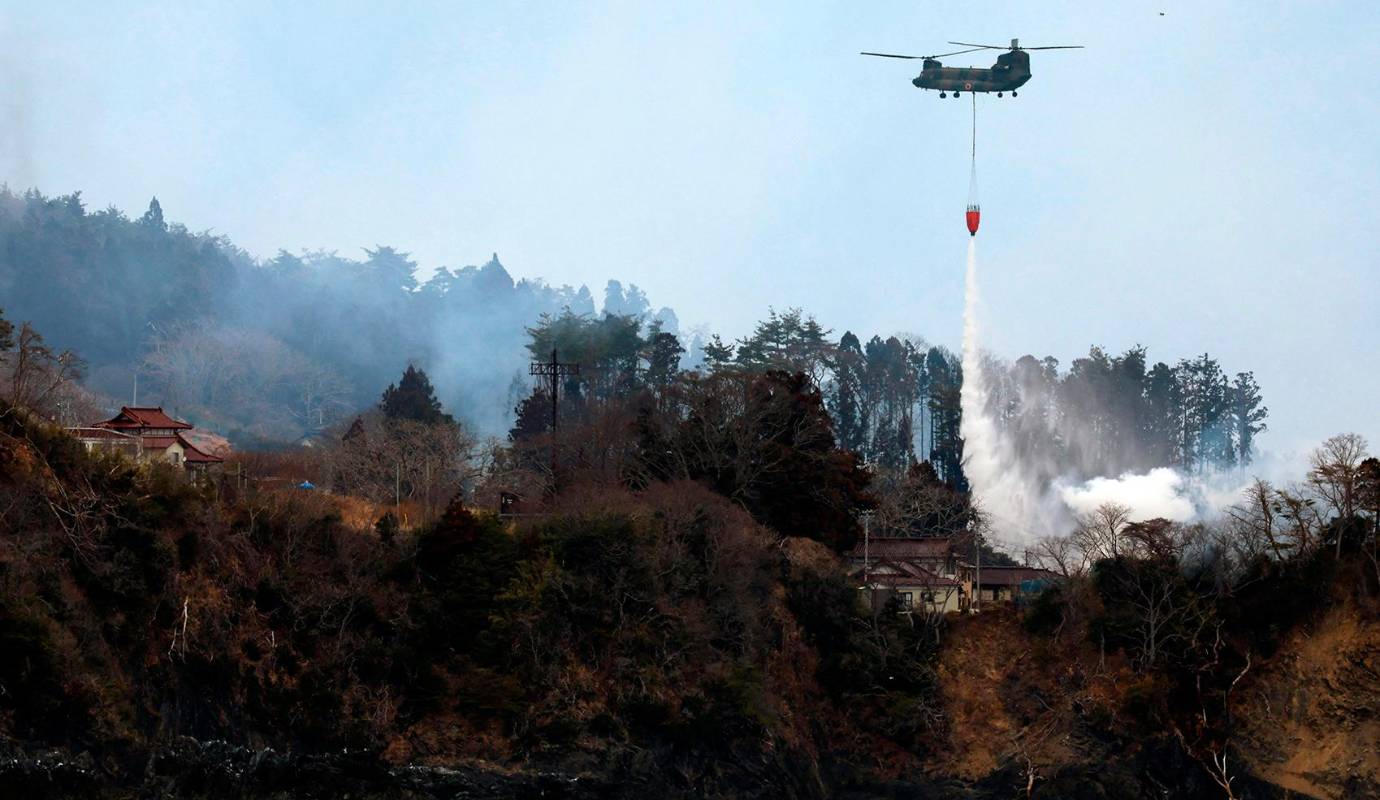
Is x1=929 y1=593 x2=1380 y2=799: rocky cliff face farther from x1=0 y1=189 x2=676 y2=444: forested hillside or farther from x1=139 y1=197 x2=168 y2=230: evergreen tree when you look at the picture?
x1=139 y1=197 x2=168 y2=230: evergreen tree

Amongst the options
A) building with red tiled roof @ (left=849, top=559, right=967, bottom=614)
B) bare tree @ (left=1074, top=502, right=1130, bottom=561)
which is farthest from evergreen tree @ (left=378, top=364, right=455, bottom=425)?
bare tree @ (left=1074, top=502, right=1130, bottom=561)

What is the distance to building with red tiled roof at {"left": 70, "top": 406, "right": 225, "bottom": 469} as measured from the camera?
2385 inches

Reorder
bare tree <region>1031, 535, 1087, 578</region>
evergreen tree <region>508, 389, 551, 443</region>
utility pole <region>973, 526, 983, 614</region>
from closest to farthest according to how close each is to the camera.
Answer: bare tree <region>1031, 535, 1087, 578</region>
utility pole <region>973, 526, 983, 614</region>
evergreen tree <region>508, 389, 551, 443</region>

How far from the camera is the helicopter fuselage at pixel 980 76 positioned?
74812 millimetres

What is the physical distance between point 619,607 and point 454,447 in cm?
2621

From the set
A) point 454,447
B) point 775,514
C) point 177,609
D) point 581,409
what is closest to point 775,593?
point 775,514

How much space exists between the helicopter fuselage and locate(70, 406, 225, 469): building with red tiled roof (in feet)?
111

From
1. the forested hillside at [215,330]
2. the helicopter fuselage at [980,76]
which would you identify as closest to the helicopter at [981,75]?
the helicopter fuselage at [980,76]

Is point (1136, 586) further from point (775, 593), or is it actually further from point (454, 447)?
point (454, 447)

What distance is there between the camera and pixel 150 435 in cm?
6444

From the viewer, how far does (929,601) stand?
5956 cm

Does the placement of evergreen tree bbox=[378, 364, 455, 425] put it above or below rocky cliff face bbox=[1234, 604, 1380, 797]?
above

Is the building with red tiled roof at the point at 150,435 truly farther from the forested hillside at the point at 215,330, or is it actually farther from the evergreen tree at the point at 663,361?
the forested hillside at the point at 215,330

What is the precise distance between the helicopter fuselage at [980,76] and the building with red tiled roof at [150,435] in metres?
33.8
